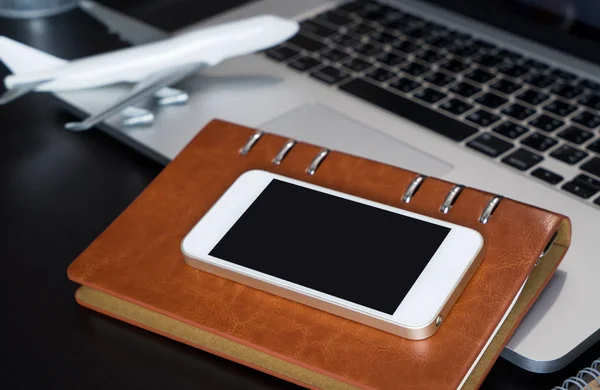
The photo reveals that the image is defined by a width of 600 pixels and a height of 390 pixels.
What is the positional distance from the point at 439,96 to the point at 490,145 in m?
0.10

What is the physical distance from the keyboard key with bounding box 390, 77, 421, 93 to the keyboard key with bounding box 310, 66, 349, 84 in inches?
2.2

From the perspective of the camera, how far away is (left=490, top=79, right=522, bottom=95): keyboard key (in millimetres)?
824

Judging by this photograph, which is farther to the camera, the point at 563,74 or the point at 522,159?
the point at 563,74

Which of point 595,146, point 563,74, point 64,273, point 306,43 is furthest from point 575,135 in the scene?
point 64,273

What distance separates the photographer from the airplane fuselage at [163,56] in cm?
82

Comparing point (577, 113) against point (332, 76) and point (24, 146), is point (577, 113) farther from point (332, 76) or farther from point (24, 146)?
point (24, 146)

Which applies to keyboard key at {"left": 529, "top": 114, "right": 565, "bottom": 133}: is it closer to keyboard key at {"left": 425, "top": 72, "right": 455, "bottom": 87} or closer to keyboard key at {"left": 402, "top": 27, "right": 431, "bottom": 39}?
keyboard key at {"left": 425, "top": 72, "right": 455, "bottom": 87}

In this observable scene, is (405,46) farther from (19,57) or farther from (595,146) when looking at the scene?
(19,57)

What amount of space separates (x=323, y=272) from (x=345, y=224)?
0.05 meters

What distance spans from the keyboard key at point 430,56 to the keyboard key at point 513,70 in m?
0.07

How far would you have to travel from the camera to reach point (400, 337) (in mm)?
483

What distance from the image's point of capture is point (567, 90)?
0.81m

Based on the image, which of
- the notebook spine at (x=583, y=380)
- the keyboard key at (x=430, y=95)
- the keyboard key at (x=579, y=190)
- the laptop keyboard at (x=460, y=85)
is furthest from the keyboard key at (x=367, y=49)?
the notebook spine at (x=583, y=380)

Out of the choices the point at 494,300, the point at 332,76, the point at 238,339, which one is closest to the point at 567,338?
the point at 494,300
